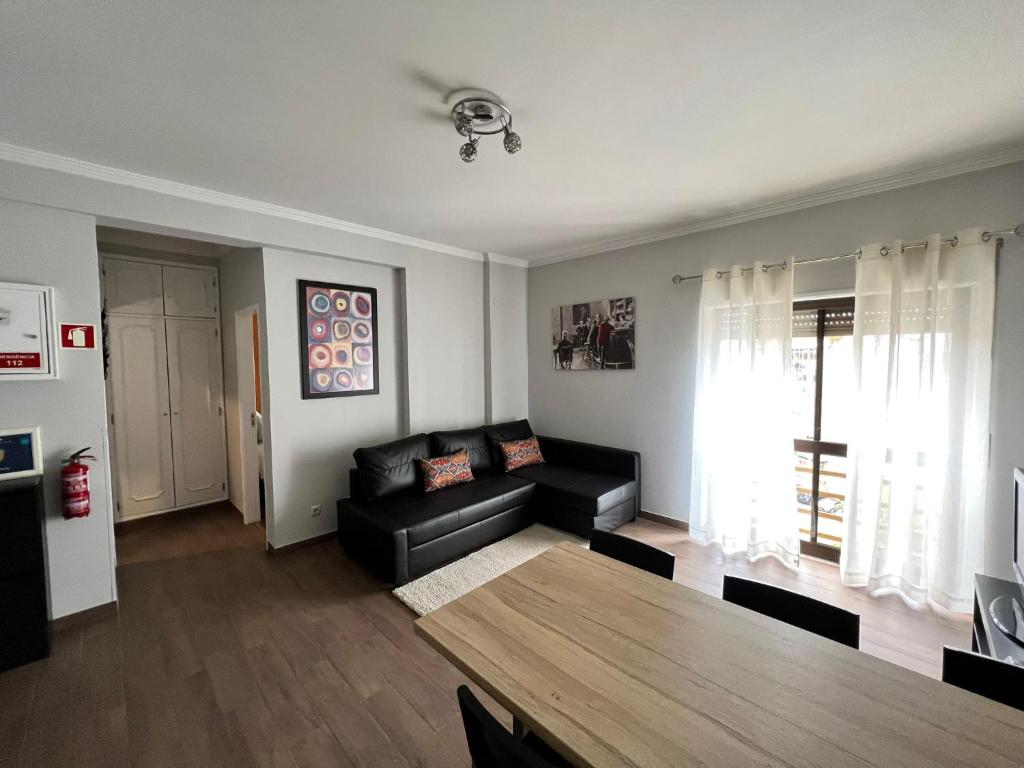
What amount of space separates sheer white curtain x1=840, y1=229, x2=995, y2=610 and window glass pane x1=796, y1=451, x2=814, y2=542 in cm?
45

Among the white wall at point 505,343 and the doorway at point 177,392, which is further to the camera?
the white wall at point 505,343

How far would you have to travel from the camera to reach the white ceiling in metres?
1.33

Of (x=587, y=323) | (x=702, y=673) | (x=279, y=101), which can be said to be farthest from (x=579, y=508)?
(x=279, y=101)

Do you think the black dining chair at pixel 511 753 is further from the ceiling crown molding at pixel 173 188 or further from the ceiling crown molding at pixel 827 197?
the ceiling crown molding at pixel 827 197

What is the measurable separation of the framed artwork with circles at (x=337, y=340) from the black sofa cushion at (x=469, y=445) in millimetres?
738

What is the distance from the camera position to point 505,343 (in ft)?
15.1

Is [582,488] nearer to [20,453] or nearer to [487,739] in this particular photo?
[487,739]

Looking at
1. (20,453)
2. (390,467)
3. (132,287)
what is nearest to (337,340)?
(390,467)

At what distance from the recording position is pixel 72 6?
126 cm

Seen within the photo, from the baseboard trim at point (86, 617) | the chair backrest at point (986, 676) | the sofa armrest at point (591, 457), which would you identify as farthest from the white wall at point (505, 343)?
the chair backrest at point (986, 676)

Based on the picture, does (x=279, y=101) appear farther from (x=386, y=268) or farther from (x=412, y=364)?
(x=412, y=364)

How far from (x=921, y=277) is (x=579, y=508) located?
106 inches

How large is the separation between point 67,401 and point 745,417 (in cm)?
436

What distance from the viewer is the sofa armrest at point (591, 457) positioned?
3.80 metres
